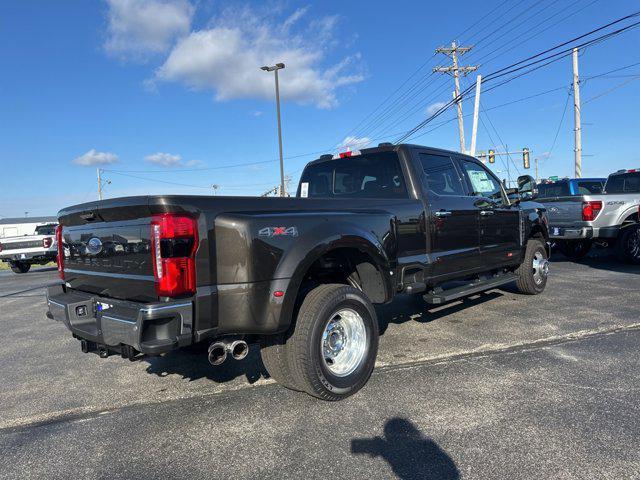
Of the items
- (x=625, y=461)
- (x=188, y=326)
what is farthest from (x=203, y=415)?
(x=625, y=461)

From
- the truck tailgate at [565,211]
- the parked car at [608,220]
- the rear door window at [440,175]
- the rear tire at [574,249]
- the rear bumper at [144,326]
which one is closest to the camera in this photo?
the rear bumper at [144,326]

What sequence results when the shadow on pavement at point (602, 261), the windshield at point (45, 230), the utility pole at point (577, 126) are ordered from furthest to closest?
the utility pole at point (577, 126)
the windshield at point (45, 230)
the shadow on pavement at point (602, 261)

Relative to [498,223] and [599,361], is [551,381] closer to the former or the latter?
[599,361]

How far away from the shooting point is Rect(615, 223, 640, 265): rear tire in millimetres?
9375

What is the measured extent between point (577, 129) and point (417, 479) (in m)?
25.9

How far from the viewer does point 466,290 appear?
4.95 metres

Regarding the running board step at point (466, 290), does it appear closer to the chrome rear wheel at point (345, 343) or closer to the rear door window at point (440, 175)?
the rear door window at point (440, 175)

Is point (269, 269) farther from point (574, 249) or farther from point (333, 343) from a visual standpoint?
point (574, 249)

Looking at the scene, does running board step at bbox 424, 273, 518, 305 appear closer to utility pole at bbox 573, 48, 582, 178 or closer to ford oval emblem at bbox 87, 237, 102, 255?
ford oval emblem at bbox 87, 237, 102, 255

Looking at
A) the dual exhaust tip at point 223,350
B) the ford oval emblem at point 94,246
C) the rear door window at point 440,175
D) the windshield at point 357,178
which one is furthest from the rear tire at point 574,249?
the ford oval emblem at point 94,246

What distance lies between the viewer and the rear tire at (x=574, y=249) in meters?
11.0

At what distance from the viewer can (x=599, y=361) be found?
3.95 meters

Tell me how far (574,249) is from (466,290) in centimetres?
791

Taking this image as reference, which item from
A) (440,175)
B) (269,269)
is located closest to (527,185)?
(440,175)
